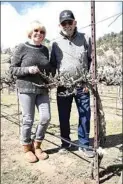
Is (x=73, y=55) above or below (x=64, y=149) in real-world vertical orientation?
above

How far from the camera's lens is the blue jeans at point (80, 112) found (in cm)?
A: 457

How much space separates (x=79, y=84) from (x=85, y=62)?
3.52ft

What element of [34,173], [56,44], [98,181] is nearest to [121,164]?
[98,181]

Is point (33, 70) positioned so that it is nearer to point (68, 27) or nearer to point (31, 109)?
point (31, 109)

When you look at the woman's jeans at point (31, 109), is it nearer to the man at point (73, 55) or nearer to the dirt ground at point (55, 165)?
the man at point (73, 55)

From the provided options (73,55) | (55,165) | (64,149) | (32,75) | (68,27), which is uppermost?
(68,27)

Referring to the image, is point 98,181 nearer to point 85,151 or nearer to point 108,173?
point 108,173

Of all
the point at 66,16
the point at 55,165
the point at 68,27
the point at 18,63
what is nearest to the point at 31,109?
the point at 18,63

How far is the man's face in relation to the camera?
432cm

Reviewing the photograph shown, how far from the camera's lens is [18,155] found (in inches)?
189

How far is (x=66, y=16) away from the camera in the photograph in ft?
13.9

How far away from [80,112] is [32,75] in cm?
85

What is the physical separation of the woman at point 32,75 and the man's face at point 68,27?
259mm

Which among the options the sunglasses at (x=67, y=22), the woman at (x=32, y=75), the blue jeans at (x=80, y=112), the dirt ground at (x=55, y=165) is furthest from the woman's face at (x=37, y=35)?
the dirt ground at (x=55, y=165)
